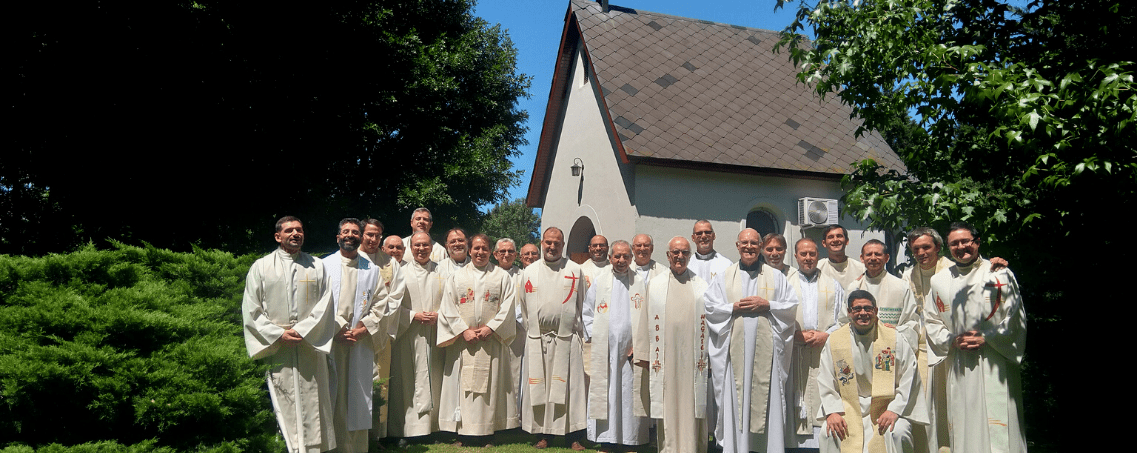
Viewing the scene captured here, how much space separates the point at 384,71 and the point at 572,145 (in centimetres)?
423

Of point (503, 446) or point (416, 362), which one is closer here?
point (503, 446)

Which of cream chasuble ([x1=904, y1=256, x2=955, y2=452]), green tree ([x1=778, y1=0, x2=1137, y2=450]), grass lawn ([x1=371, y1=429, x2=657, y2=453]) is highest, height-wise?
green tree ([x1=778, y1=0, x2=1137, y2=450])

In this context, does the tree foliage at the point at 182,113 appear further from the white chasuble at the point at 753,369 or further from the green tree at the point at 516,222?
the green tree at the point at 516,222

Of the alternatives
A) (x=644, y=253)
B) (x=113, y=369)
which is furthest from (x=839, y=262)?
A: (x=113, y=369)

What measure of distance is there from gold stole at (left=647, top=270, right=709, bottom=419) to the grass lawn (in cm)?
87

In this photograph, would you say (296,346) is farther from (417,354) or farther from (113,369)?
(417,354)

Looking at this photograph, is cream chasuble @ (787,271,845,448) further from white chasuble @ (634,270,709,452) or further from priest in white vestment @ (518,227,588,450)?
priest in white vestment @ (518,227,588,450)

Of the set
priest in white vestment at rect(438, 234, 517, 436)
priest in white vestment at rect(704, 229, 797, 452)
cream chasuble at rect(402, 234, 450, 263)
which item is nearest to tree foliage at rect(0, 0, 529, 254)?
cream chasuble at rect(402, 234, 450, 263)

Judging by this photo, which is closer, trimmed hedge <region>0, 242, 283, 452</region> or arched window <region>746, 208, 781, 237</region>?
trimmed hedge <region>0, 242, 283, 452</region>

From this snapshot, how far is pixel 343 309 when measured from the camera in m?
7.48

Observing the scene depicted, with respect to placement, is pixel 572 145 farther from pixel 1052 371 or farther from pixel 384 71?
pixel 1052 371

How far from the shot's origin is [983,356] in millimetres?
6039

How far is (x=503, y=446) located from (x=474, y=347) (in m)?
0.96

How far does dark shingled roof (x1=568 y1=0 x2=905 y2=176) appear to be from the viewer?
50.5 feet
